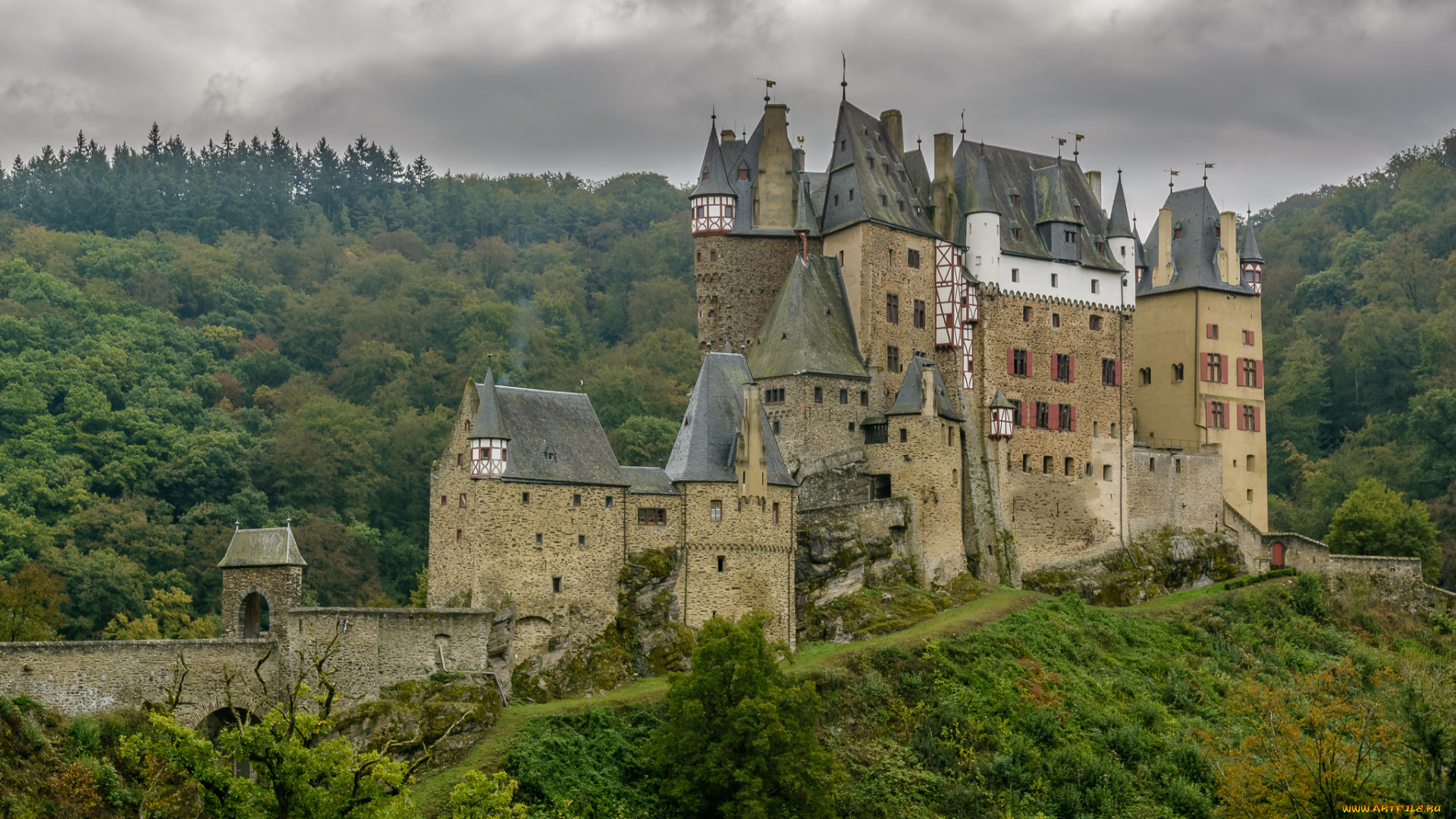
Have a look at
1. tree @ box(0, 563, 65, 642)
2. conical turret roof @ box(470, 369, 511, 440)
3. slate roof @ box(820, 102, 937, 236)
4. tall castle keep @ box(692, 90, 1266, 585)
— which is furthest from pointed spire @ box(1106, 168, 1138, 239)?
tree @ box(0, 563, 65, 642)

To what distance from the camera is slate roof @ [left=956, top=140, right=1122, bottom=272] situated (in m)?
64.1

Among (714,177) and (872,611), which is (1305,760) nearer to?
(872,611)

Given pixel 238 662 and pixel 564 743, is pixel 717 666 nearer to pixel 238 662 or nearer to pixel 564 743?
pixel 564 743

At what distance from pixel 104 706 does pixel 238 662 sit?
3397 mm

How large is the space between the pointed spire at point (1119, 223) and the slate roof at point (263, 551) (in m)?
35.4

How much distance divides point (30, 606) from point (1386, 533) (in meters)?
49.7

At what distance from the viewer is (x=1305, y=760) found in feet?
123

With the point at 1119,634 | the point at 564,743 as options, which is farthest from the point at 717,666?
the point at 1119,634

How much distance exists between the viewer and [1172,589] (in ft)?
209

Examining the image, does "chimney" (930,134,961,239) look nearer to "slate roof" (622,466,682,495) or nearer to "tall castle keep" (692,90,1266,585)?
"tall castle keep" (692,90,1266,585)

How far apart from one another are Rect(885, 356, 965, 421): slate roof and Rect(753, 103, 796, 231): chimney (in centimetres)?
717

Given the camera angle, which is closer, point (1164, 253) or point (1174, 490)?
point (1174, 490)

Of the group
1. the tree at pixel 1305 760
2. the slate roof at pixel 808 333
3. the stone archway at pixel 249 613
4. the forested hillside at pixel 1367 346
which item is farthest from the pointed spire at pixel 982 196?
the stone archway at pixel 249 613

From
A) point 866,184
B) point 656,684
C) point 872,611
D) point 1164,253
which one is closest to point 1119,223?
point 1164,253
